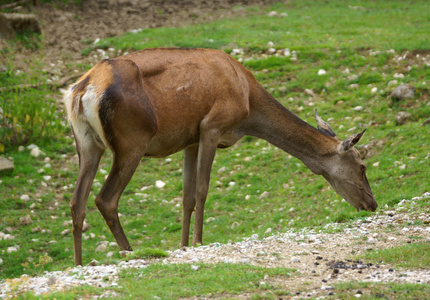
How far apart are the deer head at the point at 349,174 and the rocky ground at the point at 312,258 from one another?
55 centimetres

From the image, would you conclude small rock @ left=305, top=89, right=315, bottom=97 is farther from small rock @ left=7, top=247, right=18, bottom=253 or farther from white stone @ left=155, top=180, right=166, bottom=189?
small rock @ left=7, top=247, right=18, bottom=253

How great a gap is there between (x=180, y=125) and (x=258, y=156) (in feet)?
15.1

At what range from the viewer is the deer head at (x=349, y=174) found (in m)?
9.25

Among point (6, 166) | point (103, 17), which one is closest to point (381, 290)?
point (6, 166)

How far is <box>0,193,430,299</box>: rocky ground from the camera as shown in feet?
18.8

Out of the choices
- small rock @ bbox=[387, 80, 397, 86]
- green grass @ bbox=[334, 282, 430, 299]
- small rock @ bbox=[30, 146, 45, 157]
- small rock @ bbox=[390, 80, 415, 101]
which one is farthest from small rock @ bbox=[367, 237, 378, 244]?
small rock @ bbox=[30, 146, 45, 157]

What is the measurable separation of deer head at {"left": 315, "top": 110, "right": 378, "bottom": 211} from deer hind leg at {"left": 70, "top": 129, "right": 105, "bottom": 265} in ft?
12.0

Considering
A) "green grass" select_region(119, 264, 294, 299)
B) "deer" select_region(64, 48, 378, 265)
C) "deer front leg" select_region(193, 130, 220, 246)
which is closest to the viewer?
"green grass" select_region(119, 264, 294, 299)

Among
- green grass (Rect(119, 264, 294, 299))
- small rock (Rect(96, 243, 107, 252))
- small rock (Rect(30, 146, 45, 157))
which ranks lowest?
small rock (Rect(96, 243, 107, 252))

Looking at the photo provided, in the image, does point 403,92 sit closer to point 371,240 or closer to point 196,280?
point 371,240

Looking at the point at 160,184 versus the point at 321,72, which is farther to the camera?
the point at 321,72

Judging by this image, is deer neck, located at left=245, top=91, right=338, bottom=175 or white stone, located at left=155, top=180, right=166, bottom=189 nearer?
deer neck, located at left=245, top=91, right=338, bottom=175

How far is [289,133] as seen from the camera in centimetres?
940

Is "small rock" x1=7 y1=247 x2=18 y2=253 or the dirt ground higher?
the dirt ground
